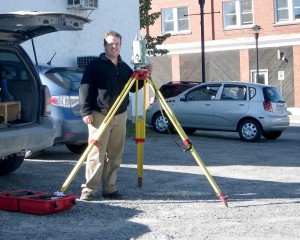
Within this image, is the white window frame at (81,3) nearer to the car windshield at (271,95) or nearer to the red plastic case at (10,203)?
the car windshield at (271,95)

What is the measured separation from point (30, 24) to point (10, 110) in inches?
48.5

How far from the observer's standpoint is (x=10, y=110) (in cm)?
988

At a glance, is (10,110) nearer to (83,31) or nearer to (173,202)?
(173,202)

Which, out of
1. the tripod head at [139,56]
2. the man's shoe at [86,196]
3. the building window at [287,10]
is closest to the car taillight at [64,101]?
the tripod head at [139,56]

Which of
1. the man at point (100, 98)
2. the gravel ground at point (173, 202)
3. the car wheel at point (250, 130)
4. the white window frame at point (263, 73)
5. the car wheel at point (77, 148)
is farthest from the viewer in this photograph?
the white window frame at point (263, 73)

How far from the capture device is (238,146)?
60.1 feet

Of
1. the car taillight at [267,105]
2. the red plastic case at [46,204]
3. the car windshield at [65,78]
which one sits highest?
the car windshield at [65,78]

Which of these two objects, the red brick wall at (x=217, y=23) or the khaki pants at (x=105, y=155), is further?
the red brick wall at (x=217, y=23)

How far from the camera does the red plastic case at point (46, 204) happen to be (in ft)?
27.7

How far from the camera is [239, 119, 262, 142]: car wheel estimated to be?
19.8m

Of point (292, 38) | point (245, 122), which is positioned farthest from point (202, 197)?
point (292, 38)

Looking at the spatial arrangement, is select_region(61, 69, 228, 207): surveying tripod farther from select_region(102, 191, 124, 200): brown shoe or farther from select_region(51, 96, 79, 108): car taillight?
select_region(51, 96, 79, 108): car taillight

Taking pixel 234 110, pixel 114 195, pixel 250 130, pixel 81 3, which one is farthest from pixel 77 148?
pixel 81 3

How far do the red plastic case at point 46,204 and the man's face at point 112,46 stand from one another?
1.85m
